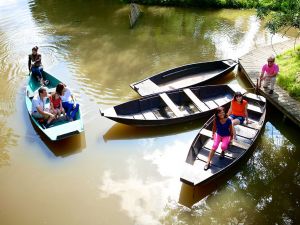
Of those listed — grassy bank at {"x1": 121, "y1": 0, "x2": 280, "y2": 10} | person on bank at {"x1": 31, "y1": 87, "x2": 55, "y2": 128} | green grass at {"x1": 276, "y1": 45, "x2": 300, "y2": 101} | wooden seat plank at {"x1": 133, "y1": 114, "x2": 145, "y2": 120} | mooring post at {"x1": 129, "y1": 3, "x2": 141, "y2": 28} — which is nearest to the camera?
person on bank at {"x1": 31, "y1": 87, "x2": 55, "y2": 128}

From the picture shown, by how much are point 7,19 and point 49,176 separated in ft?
46.1

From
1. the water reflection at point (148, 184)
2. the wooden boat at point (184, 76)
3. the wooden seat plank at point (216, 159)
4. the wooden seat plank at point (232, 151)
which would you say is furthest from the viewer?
the wooden boat at point (184, 76)

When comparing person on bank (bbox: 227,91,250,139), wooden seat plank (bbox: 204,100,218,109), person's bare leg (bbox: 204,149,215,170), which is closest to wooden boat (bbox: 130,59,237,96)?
wooden seat plank (bbox: 204,100,218,109)

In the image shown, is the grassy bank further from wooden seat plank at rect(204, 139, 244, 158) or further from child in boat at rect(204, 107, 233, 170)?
child in boat at rect(204, 107, 233, 170)

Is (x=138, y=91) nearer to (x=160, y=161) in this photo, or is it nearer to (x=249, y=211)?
(x=160, y=161)

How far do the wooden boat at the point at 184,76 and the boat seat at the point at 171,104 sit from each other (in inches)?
18.2

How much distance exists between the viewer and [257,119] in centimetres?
1062

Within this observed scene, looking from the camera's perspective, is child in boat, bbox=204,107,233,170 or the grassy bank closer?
child in boat, bbox=204,107,233,170

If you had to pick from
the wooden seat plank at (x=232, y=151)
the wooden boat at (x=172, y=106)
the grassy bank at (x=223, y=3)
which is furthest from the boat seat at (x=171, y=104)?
the grassy bank at (x=223, y=3)

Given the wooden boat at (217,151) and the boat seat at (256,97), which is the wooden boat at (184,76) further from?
the wooden boat at (217,151)

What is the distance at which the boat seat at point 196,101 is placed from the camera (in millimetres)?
10872

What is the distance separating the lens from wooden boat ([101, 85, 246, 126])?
10.3m

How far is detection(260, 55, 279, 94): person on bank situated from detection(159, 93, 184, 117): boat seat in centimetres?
315

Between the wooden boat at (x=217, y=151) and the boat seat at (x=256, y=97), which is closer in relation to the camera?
the wooden boat at (x=217, y=151)
